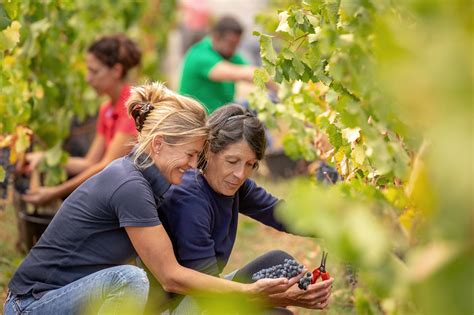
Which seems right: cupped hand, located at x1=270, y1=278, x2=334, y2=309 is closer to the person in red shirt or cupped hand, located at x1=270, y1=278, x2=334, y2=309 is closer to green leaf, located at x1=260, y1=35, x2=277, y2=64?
green leaf, located at x1=260, y1=35, x2=277, y2=64

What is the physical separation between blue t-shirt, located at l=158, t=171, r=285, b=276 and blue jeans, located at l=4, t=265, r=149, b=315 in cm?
19

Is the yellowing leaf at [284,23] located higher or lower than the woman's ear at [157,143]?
higher

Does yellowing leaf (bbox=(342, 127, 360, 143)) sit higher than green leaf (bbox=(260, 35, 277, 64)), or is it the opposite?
green leaf (bbox=(260, 35, 277, 64))

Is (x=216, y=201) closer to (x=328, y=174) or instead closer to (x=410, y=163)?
(x=410, y=163)

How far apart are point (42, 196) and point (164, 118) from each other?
6.93 feet

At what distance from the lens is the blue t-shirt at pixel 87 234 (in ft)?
8.70

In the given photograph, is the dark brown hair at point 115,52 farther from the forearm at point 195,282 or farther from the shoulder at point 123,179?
the forearm at point 195,282

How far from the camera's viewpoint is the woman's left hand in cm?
462

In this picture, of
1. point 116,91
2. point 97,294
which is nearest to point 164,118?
point 97,294

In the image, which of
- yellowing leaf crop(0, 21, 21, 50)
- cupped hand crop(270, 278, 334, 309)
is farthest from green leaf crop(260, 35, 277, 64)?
yellowing leaf crop(0, 21, 21, 50)

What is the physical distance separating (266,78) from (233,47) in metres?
3.04

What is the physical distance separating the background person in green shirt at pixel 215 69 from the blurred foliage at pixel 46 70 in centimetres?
69

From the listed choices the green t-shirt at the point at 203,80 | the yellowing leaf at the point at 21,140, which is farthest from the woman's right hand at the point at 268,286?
the green t-shirt at the point at 203,80

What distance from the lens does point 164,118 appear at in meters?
2.71
